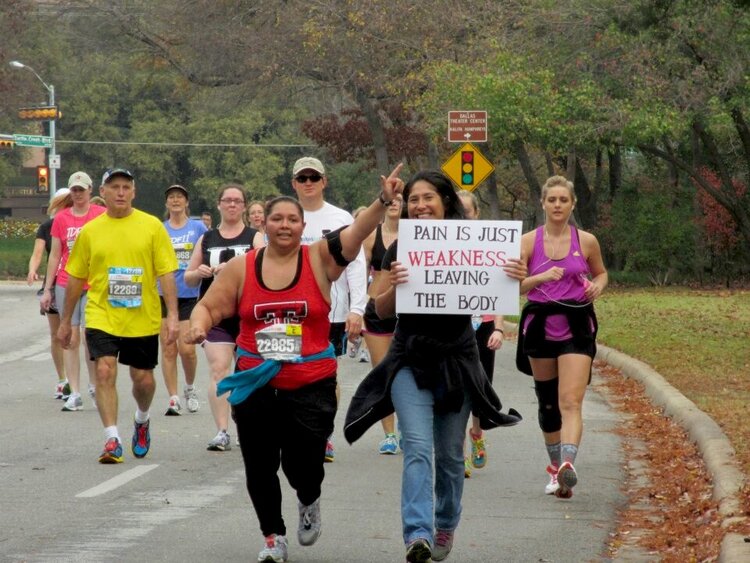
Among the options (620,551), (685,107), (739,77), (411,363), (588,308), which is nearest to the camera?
(411,363)

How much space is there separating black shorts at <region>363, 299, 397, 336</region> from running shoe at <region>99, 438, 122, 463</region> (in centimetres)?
188

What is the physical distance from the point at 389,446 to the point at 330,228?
1702mm

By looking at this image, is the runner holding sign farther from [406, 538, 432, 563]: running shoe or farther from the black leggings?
[406, 538, 432, 563]: running shoe

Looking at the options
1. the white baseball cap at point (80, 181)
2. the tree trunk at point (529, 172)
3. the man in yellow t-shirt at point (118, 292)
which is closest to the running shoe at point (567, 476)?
the man in yellow t-shirt at point (118, 292)

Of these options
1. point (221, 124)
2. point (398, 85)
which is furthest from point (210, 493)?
point (221, 124)

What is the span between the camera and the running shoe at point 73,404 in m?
13.8

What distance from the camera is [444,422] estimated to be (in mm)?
6961

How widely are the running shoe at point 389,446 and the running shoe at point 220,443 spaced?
1.12 metres

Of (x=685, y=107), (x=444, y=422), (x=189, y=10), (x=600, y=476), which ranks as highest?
(x=189, y=10)

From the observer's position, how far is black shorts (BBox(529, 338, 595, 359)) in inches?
354

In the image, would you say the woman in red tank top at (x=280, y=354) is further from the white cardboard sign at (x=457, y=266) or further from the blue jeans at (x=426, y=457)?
the blue jeans at (x=426, y=457)

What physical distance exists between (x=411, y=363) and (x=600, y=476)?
367 centimetres

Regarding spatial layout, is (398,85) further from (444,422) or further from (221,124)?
(221,124)

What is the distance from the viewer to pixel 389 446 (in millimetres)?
11055
